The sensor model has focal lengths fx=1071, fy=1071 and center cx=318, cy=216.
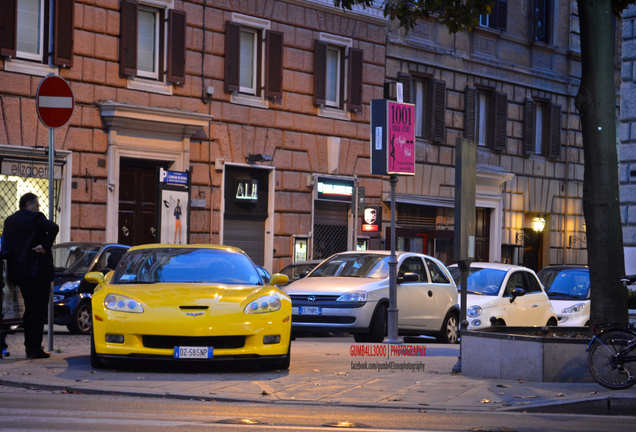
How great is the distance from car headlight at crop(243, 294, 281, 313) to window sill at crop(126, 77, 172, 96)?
1343 cm

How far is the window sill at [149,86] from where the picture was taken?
79.6 ft

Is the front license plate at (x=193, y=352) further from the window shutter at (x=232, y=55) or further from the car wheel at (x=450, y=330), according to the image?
the window shutter at (x=232, y=55)

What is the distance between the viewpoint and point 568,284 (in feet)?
69.3

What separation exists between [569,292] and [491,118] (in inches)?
584

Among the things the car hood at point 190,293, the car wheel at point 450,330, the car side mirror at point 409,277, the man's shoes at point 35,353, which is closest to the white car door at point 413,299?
the car side mirror at point 409,277

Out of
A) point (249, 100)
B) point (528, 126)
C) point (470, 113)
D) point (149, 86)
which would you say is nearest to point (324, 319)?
point (149, 86)

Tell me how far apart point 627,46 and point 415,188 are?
13.3 metres

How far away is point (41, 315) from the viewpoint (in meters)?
12.8

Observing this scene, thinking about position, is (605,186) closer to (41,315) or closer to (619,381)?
(619,381)

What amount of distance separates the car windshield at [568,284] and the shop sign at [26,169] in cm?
1050

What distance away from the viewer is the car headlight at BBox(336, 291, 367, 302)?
53.5ft

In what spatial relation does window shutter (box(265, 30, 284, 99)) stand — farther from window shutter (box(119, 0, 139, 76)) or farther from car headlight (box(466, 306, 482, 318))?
car headlight (box(466, 306, 482, 318))

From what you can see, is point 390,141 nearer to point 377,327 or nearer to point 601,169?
point 377,327

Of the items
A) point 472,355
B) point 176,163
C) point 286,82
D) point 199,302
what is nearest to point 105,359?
point 199,302
